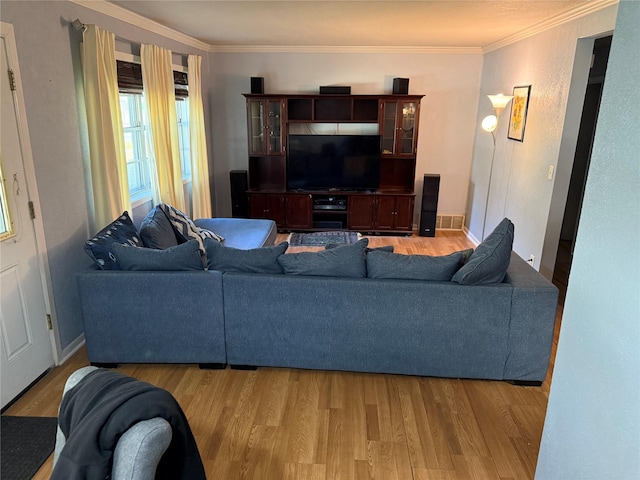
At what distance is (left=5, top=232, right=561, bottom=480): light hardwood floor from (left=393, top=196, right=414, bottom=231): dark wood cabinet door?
3471 millimetres

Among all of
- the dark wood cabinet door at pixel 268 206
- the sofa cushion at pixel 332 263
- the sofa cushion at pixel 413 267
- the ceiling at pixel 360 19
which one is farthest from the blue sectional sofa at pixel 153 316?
the dark wood cabinet door at pixel 268 206

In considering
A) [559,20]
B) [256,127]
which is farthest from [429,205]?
[559,20]

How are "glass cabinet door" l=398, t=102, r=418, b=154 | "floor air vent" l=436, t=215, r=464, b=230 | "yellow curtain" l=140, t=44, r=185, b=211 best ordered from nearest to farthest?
"yellow curtain" l=140, t=44, r=185, b=211 → "glass cabinet door" l=398, t=102, r=418, b=154 → "floor air vent" l=436, t=215, r=464, b=230

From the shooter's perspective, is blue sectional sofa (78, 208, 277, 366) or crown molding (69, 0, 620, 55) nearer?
blue sectional sofa (78, 208, 277, 366)

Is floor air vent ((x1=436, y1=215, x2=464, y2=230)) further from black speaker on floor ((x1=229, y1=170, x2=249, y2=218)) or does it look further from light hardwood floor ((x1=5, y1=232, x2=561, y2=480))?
light hardwood floor ((x1=5, y1=232, x2=561, y2=480))

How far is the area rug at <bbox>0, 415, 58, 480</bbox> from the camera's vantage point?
210 cm

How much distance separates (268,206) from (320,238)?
909mm

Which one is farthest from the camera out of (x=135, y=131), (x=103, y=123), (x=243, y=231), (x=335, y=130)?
(x=335, y=130)

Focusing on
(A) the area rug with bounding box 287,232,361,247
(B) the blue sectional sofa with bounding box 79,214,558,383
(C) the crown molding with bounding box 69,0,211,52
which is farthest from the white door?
(A) the area rug with bounding box 287,232,361,247

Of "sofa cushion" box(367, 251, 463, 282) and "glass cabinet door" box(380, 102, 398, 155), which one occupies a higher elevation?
"glass cabinet door" box(380, 102, 398, 155)

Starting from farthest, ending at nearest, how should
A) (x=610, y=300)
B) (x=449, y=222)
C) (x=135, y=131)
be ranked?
(x=449, y=222) → (x=135, y=131) → (x=610, y=300)

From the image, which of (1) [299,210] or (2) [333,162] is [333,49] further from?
(1) [299,210]

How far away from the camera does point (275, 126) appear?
598 cm

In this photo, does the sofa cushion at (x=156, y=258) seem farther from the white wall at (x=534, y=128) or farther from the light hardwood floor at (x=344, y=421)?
the white wall at (x=534, y=128)
